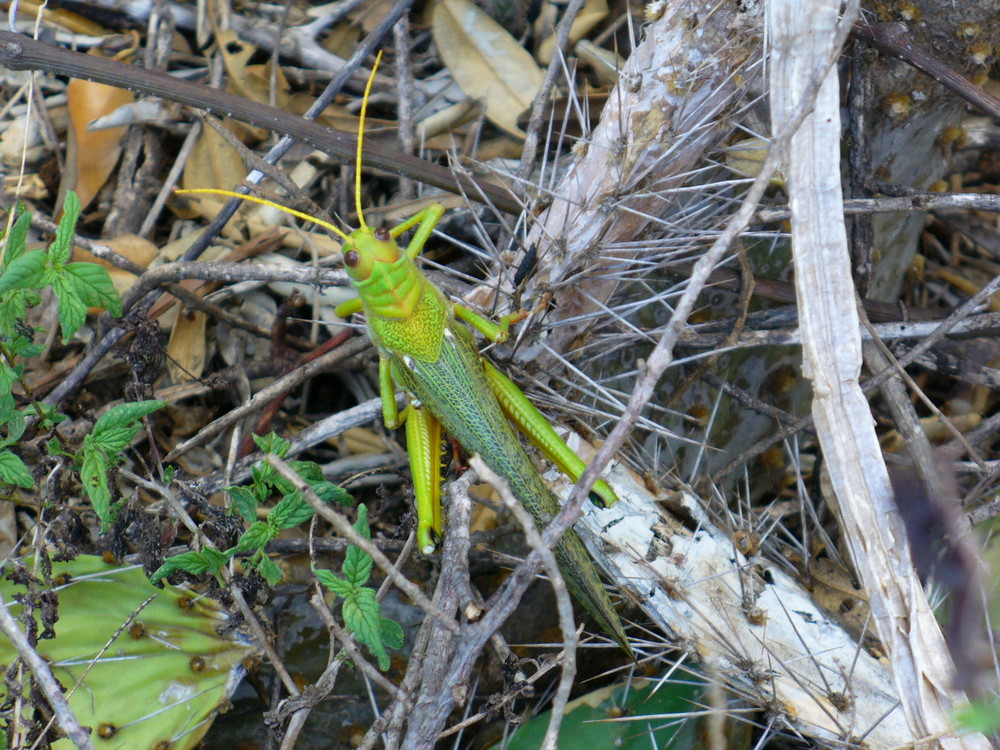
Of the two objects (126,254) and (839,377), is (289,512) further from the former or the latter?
(126,254)

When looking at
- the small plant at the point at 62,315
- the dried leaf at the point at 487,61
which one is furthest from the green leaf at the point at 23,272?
the dried leaf at the point at 487,61

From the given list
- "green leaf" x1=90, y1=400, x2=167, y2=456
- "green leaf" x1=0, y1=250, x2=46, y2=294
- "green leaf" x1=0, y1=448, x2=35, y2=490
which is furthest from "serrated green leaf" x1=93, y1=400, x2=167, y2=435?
"green leaf" x1=0, y1=250, x2=46, y2=294

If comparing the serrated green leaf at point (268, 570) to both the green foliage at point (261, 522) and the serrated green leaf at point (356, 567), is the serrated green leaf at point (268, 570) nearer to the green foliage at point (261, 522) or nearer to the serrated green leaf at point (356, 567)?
the green foliage at point (261, 522)

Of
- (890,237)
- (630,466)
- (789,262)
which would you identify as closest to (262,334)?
(630,466)

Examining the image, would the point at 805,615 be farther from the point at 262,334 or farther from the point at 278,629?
the point at 262,334

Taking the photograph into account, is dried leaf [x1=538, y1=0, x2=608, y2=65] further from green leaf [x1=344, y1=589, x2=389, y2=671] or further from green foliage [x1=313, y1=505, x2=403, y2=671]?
green leaf [x1=344, y1=589, x2=389, y2=671]

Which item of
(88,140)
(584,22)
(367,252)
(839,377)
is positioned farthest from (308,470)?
(584,22)
